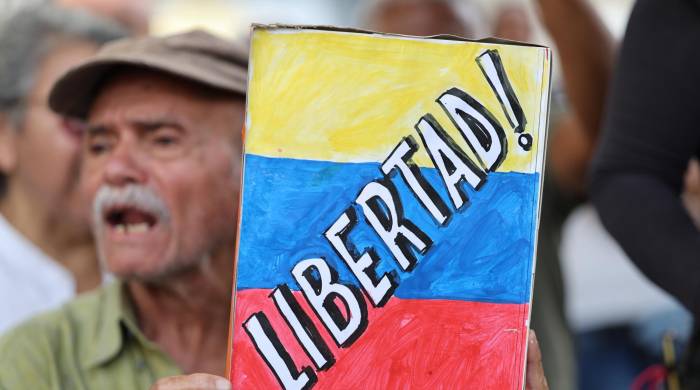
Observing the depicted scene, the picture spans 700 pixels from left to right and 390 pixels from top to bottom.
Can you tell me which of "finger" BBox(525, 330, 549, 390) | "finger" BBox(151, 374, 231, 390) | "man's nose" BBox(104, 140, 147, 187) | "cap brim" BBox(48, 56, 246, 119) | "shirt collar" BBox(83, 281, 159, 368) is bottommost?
"finger" BBox(525, 330, 549, 390)

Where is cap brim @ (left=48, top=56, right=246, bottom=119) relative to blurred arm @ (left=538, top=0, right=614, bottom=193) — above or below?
above

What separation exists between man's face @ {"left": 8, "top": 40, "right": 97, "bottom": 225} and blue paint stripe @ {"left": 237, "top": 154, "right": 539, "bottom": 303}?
3.72ft

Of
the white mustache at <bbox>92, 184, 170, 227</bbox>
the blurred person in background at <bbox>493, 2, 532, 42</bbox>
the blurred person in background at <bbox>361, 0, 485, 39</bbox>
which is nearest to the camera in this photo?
the white mustache at <bbox>92, 184, 170, 227</bbox>

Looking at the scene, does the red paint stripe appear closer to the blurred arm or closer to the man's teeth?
the man's teeth

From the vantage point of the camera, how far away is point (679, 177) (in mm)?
1188

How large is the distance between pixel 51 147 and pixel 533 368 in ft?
4.32

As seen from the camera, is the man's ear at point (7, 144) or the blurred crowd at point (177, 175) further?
the man's ear at point (7, 144)

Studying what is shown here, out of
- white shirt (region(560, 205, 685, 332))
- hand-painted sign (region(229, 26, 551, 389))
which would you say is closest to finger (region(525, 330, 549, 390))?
hand-painted sign (region(229, 26, 551, 389))

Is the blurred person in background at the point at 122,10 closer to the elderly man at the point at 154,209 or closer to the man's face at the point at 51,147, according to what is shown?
the man's face at the point at 51,147

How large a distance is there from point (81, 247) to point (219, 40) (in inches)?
29.0

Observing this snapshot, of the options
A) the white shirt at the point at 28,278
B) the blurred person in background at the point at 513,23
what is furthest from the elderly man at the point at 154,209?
the blurred person in background at the point at 513,23

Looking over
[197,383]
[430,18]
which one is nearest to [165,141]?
[197,383]

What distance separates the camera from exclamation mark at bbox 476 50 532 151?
884 mm

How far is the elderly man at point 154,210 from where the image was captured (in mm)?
1330
